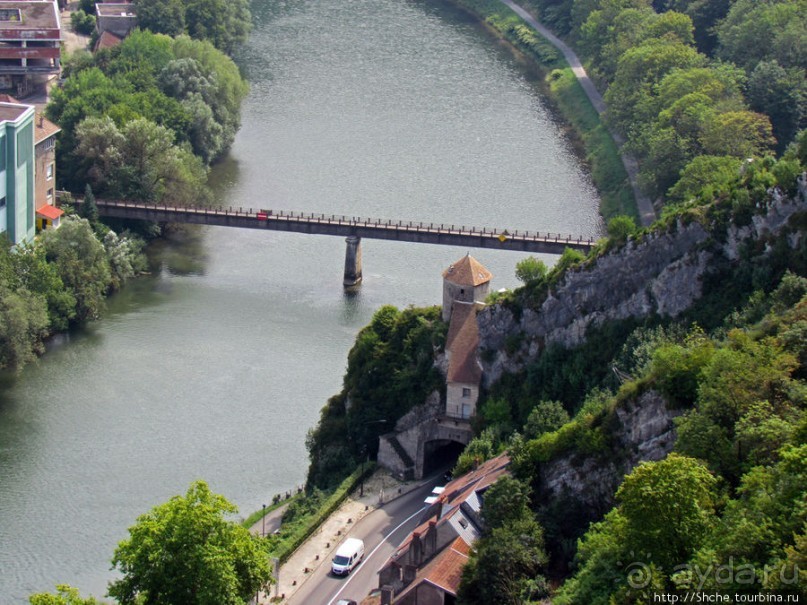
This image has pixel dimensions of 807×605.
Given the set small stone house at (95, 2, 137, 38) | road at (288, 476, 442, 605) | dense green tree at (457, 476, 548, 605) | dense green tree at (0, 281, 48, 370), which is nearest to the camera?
dense green tree at (457, 476, 548, 605)

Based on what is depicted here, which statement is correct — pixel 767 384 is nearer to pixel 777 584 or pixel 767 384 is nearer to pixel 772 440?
pixel 772 440

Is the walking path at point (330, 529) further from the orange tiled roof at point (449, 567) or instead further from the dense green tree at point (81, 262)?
the dense green tree at point (81, 262)

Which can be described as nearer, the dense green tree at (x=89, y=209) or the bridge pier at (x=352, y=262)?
the bridge pier at (x=352, y=262)

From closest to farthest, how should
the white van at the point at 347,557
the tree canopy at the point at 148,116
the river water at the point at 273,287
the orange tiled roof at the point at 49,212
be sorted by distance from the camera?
the white van at the point at 347,557, the river water at the point at 273,287, the orange tiled roof at the point at 49,212, the tree canopy at the point at 148,116

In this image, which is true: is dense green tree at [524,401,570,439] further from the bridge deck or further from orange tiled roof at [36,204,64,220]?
orange tiled roof at [36,204,64,220]

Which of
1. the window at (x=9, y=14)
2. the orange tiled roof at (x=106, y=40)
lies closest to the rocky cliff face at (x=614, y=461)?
the window at (x=9, y=14)

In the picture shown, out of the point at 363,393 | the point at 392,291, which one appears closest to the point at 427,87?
the point at 392,291

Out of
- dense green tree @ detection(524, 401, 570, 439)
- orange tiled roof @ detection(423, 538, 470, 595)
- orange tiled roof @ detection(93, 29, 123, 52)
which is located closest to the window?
orange tiled roof @ detection(93, 29, 123, 52)
